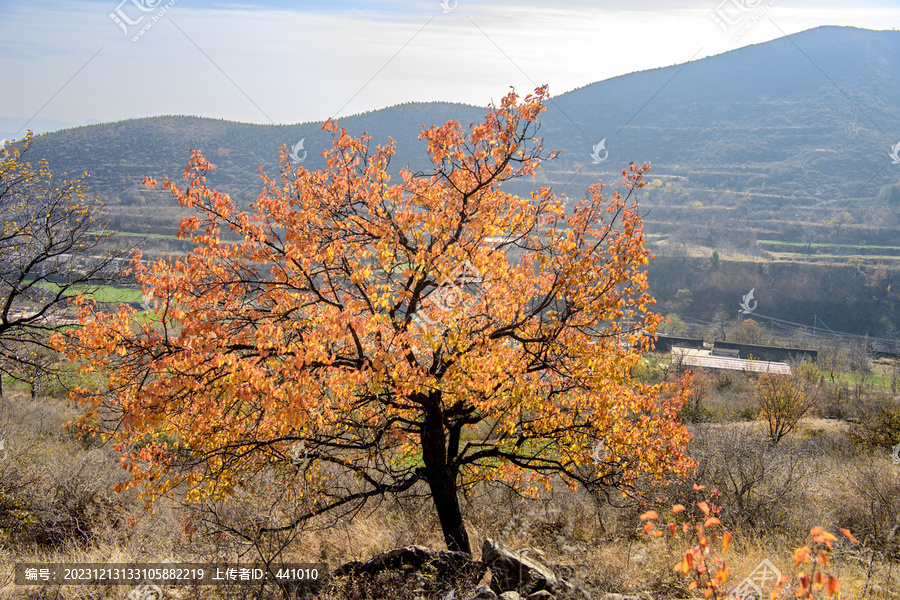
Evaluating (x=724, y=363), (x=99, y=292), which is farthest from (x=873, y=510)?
(x=724, y=363)

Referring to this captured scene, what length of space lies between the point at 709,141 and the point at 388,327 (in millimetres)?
165852

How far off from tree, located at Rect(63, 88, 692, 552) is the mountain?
67.2 meters

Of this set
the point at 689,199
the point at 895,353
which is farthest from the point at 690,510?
the point at 689,199

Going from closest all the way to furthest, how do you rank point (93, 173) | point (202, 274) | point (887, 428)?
point (202, 274) < point (887, 428) < point (93, 173)

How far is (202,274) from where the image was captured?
5801 millimetres

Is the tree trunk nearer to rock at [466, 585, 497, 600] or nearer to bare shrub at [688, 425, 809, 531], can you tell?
rock at [466, 585, 497, 600]

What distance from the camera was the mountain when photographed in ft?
283

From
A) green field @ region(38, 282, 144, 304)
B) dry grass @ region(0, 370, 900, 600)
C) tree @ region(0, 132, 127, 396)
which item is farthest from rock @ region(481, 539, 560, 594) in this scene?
tree @ region(0, 132, 127, 396)

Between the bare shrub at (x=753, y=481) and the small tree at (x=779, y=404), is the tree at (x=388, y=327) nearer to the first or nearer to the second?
the bare shrub at (x=753, y=481)

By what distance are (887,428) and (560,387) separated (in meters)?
19.2

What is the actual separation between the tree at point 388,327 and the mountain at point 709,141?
220 feet

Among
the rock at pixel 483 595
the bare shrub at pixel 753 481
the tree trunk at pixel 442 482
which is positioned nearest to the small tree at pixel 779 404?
the bare shrub at pixel 753 481

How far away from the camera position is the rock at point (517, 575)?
5648 millimetres

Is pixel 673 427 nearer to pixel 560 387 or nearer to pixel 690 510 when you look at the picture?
pixel 560 387
